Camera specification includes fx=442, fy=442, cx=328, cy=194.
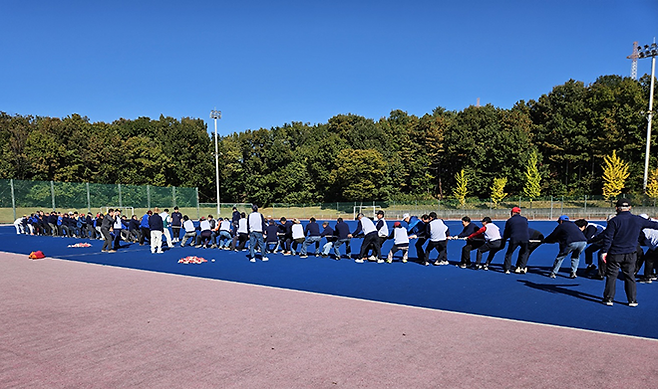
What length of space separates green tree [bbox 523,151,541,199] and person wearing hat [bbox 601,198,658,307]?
154ft

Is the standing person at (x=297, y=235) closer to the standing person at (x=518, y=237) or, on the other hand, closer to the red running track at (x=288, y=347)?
the standing person at (x=518, y=237)

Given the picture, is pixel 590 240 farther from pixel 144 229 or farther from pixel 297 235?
pixel 144 229

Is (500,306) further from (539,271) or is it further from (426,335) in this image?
(539,271)

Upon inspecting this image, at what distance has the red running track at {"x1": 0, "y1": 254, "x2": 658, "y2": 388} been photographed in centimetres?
458

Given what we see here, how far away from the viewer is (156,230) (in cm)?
1661

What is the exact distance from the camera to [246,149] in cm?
6550

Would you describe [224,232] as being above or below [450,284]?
above

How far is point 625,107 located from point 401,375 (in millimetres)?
58072

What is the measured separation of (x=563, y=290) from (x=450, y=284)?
2302mm

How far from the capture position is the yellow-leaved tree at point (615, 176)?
46825 mm

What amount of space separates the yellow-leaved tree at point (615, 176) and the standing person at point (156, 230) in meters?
46.9

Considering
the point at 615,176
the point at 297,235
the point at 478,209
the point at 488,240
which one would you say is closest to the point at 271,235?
the point at 297,235

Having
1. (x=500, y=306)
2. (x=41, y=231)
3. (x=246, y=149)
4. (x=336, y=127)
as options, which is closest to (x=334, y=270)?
(x=500, y=306)

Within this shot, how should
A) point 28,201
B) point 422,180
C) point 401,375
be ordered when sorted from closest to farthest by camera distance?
point 401,375
point 28,201
point 422,180
